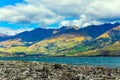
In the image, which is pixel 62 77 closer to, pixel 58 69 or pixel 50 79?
pixel 50 79

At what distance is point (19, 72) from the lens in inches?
980

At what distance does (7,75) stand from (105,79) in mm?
8088

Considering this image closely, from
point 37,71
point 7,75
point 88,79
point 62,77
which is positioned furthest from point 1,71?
point 88,79

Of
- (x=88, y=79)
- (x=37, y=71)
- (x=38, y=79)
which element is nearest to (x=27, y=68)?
(x=37, y=71)

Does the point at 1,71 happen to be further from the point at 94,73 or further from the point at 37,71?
the point at 94,73

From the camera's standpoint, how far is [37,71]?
25750mm

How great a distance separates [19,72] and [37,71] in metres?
1.69

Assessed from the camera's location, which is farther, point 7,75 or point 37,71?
point 37,71

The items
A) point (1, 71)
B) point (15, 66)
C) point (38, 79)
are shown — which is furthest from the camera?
point (15, 66)

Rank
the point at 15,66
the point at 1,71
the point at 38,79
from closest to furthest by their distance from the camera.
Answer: the point at 38,79
the point at 1,71
the point at 15,66

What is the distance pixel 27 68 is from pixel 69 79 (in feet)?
13.9

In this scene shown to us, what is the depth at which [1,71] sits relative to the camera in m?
25.2

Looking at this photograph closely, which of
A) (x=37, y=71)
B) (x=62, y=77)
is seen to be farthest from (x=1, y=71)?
(x=62, y=77)

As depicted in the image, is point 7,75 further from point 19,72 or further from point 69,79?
point 69,79
